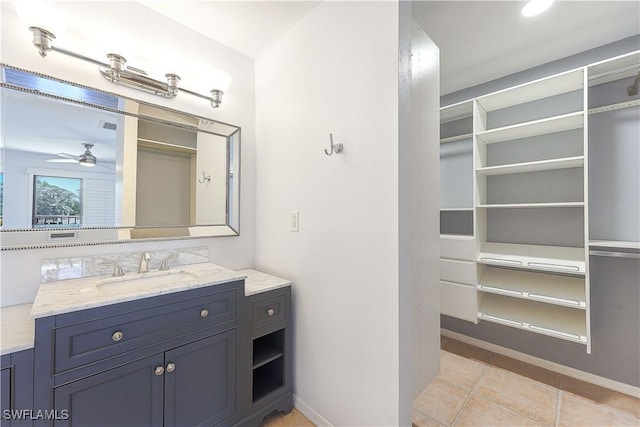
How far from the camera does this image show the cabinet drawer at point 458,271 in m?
2.06

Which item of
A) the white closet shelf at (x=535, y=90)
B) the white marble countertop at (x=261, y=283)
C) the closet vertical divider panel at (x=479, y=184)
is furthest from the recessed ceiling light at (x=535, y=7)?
the white marble countertop at (x=261, y=283)

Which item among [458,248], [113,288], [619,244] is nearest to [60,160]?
[113,288]

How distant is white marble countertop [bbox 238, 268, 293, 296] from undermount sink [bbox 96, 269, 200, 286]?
300 mm

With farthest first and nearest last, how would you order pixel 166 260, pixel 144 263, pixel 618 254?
pixel 618 254 < pixel 166 260 < pixel 144 263

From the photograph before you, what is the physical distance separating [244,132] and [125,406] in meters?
1.73

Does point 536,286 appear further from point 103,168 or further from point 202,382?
point 103,168

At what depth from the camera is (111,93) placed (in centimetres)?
139

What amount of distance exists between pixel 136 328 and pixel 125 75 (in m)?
1.34

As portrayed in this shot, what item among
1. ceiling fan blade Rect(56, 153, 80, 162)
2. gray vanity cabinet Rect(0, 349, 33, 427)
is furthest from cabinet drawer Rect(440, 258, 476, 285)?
ceiling fan blade Rect(56, 153, 80, 162)

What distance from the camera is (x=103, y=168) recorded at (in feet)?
4.57

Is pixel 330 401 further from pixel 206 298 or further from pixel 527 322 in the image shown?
pixel 527 322

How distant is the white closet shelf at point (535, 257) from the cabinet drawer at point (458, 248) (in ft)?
0.25

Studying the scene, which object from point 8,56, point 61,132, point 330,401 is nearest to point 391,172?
point 330,401

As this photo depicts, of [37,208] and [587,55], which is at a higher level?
[587,55]
